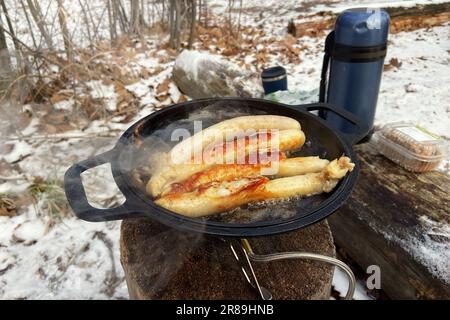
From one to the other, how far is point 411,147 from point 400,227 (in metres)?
0.72

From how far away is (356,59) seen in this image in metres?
3.45

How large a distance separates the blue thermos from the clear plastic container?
31 cm

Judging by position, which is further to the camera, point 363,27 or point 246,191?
point 363,27

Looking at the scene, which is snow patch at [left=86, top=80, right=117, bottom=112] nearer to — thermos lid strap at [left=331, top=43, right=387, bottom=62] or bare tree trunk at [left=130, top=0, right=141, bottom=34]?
bare tree trunk at [left=130, top=0, right=141, bottom=34]

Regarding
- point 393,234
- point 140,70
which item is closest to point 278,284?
point 393,234

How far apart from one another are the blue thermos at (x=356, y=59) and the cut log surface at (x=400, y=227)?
73 centimetres

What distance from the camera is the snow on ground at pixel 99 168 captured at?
104 inches

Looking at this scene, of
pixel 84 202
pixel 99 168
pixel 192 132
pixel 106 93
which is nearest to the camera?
pixel 84 202

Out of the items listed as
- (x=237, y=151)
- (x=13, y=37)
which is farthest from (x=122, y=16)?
(x=237, y=151)

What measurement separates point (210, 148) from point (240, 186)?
1.50ft

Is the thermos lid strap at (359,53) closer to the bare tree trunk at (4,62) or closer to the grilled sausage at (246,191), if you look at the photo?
the grilled sausage at (246,191)

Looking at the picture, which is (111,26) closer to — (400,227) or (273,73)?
(273,73)

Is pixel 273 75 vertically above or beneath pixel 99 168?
above

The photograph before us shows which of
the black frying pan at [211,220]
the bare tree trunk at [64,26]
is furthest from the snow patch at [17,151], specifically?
the black frying pan at [211,220]
